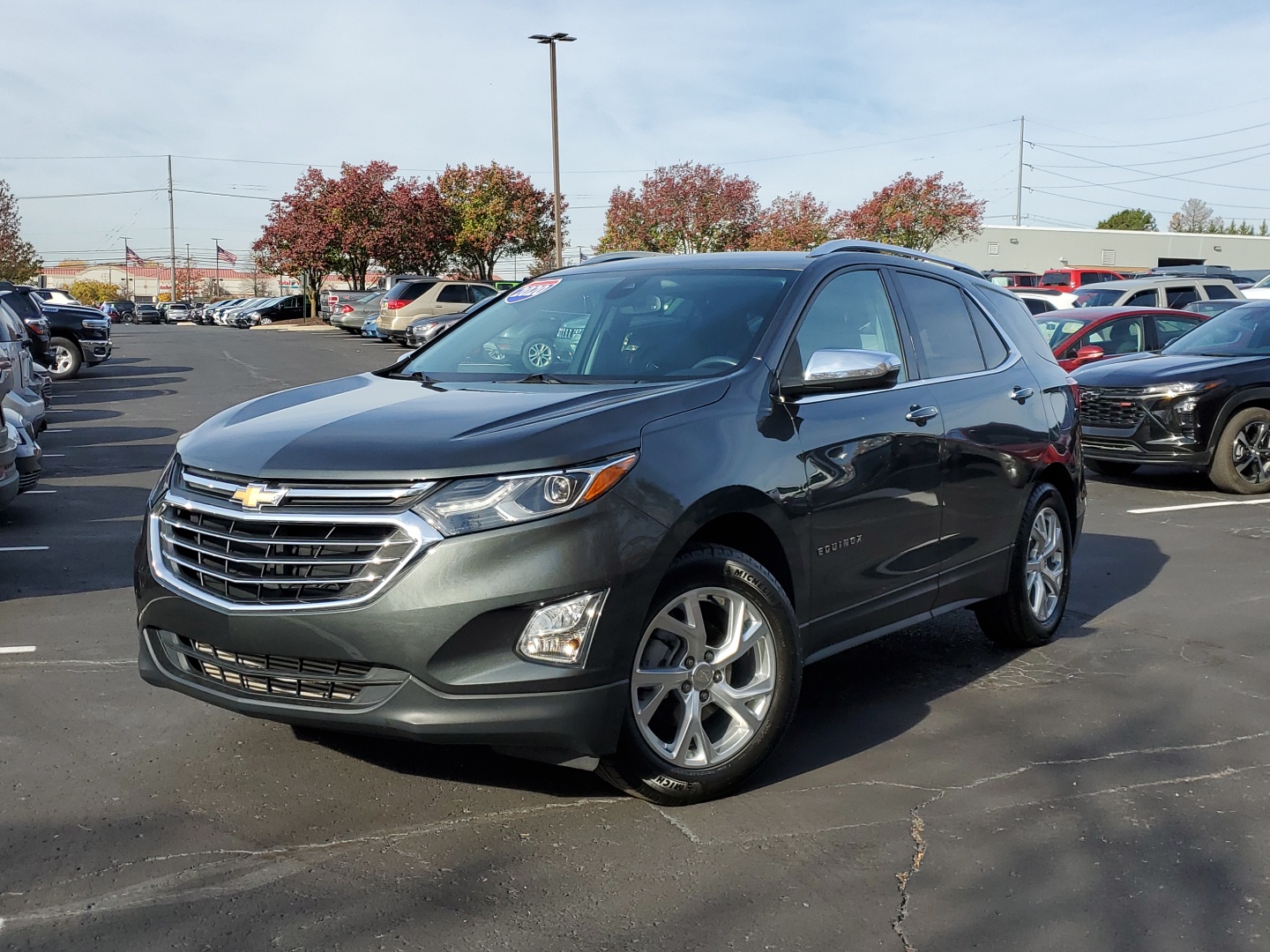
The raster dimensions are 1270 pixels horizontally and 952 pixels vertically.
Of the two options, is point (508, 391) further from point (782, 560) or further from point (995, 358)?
point (995, 358)

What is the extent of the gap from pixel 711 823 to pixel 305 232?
5043 centimetres

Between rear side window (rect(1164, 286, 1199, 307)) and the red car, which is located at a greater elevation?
rear side window (rect(1164, 286, 1199, 307))

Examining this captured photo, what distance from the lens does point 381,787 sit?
4.23m

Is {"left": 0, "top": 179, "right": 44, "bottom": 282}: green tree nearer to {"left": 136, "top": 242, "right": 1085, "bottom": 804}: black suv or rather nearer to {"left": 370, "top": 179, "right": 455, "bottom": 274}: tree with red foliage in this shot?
{"left": 370, "top": 179, "right": 455, "bottom": 274}: tree with red foliage

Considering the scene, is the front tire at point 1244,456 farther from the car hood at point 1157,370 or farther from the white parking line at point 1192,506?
the car hood at point 1157,370

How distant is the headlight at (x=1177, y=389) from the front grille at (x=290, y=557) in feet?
30.9

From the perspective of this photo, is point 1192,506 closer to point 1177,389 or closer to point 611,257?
→ point 1177,389

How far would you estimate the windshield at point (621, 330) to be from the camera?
4.70 meters

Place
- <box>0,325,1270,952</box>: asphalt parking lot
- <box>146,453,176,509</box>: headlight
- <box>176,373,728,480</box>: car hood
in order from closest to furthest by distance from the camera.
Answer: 1. <box>0,325,1270,952</box>: asphalt parking lot
2. <box>176,373,728,480</box>: car hood
3. <box>146,453,176,509</box>: headlight

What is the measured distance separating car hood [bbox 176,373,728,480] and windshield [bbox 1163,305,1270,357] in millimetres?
9307

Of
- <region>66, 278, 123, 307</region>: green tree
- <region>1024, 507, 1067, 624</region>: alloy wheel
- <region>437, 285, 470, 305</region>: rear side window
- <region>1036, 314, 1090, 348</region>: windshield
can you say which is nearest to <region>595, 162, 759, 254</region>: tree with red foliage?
<region>437, 285, 470, 305</region>: rear side window

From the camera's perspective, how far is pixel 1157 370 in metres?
11.7

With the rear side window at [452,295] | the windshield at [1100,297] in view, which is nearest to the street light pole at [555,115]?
the rear side window at [452,295]

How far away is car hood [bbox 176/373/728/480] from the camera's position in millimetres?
3678
